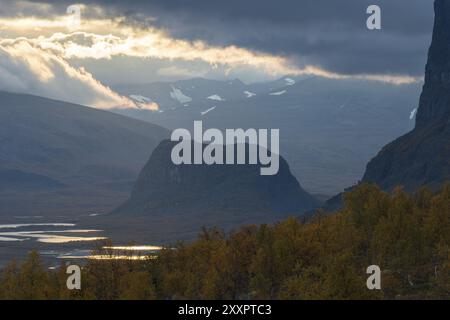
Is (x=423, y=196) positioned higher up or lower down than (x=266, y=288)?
higher up

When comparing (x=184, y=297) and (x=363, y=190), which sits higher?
(x=363, y=190)

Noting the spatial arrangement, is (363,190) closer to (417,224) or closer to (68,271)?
(417,224)

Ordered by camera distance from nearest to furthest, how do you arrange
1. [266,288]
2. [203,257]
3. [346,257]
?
[346,257]
[266,288]
[203,257]

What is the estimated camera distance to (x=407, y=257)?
11144cm
